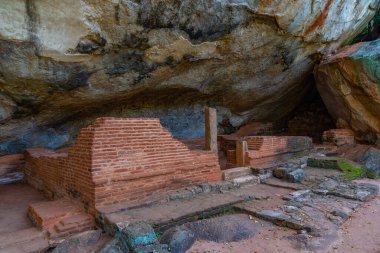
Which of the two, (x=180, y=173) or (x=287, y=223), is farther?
(x=180, y=173)

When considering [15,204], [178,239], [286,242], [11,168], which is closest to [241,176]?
[286,242]

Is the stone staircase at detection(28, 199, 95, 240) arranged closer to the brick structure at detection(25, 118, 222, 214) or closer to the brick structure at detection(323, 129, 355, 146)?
the brick structure at detection(25, 118, 222, 214)

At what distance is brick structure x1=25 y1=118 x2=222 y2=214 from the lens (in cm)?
461

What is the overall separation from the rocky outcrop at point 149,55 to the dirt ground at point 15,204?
1.43m

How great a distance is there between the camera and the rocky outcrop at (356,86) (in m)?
9.44

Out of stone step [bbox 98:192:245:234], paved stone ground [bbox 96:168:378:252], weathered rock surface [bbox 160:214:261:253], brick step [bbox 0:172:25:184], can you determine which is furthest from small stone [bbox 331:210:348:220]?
brick step [bbox 0:172:25:184]

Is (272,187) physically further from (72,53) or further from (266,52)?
(72,53)

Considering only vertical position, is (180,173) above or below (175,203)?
above

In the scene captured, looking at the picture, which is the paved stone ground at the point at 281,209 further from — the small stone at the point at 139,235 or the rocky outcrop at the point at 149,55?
the rocky outcrop at the point at 149,55

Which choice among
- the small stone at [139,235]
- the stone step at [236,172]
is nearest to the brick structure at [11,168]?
the stone step at [236,172]

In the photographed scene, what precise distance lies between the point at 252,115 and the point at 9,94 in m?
9.56

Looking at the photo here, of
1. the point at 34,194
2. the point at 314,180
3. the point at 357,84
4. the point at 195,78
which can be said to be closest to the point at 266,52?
the point at 195,78

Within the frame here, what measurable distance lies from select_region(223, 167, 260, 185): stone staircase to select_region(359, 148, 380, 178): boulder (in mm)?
3375

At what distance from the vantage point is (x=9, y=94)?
259 inches
